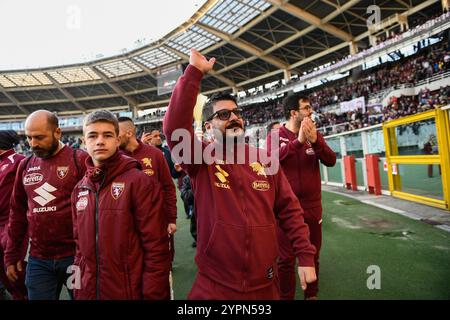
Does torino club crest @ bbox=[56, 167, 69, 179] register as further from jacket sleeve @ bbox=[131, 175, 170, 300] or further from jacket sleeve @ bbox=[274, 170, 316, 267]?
jacket sleeve @ bbox=[274, 170, 316, 267]

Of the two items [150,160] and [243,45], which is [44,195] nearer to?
[150,160]

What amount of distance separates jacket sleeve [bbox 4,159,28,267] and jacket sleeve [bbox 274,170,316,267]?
206cm

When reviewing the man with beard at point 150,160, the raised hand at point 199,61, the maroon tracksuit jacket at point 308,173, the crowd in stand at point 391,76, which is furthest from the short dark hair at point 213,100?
the crowd in stand at point 391,76

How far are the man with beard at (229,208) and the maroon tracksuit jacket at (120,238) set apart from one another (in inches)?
10.9

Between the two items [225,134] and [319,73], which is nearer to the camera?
[225,134]

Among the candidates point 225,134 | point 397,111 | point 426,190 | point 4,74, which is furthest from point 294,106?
point 4,74

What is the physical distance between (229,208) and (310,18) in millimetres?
25334

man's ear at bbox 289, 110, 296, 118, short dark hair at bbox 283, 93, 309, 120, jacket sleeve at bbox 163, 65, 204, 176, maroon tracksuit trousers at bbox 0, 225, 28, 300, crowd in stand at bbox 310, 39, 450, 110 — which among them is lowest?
maroon tracksuit trousers at bbox 0, 225, 28, 300

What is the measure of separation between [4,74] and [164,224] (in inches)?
1827

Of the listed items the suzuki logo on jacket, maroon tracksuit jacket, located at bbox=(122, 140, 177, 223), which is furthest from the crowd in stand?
the suzuki logo on jacket

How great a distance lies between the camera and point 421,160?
5.70 m

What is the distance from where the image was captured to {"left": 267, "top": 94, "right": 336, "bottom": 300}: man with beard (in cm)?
250

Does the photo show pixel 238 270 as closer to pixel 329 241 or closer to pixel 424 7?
pixel 329 241

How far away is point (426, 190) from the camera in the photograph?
20.3ft
